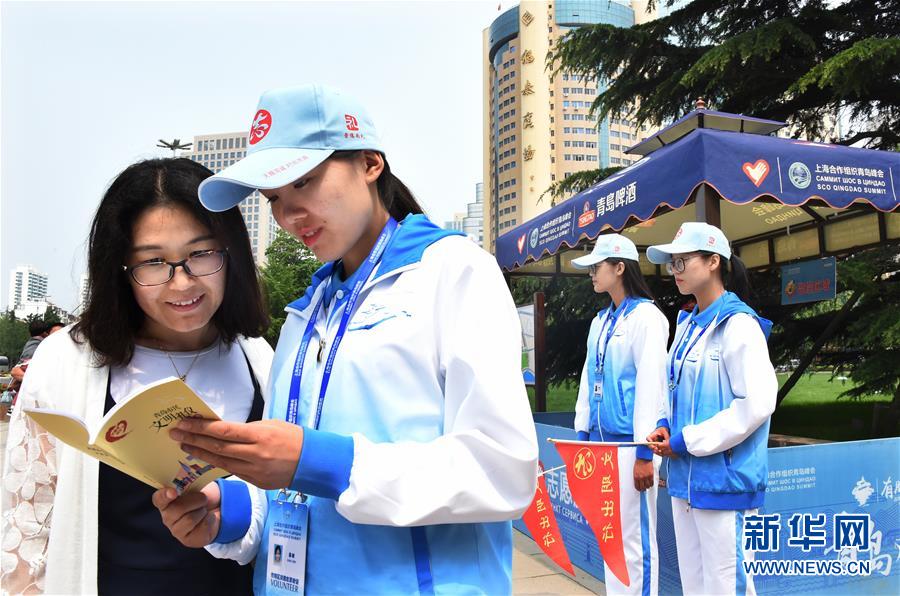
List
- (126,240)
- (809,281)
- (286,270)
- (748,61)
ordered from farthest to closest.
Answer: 1. (286,270)
2. (748,61)
3. (809,281)
4. (126,240)

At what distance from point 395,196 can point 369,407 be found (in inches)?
19.5

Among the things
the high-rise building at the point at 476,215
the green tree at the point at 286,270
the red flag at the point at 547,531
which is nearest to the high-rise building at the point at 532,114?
the high-rise building at the point at 476,215

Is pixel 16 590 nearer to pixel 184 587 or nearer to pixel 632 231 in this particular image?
pixel 184 587

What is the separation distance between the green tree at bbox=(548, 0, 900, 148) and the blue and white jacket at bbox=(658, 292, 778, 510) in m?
6.04

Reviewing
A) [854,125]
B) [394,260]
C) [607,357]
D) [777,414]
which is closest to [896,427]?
[777,414]

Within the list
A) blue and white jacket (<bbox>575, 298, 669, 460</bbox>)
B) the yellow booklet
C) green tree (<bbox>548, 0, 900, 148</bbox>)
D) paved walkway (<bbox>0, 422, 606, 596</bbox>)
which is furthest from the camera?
green tree (<bbox>548, 0, 900, 148</bbox>)

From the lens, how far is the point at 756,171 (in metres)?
4.22

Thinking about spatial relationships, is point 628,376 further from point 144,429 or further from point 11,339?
point 11,339

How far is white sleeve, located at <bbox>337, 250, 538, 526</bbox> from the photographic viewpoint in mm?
979

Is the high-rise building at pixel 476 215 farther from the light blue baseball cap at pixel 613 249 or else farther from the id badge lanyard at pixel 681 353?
the id badge lanyard at pixel 681 353

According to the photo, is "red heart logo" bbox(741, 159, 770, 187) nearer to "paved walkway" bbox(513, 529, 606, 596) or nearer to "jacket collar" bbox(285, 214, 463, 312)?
"paved walkway" bbox(513, 529, 606, 596)

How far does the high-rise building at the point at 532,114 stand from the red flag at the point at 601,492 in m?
48.4

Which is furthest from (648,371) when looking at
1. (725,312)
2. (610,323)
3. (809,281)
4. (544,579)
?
(809,281)

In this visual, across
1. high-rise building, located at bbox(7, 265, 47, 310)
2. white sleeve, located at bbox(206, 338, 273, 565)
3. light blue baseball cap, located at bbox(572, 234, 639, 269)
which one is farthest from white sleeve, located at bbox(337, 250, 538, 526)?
high-rise building, located at bbox(7, 265, 47, 310)
